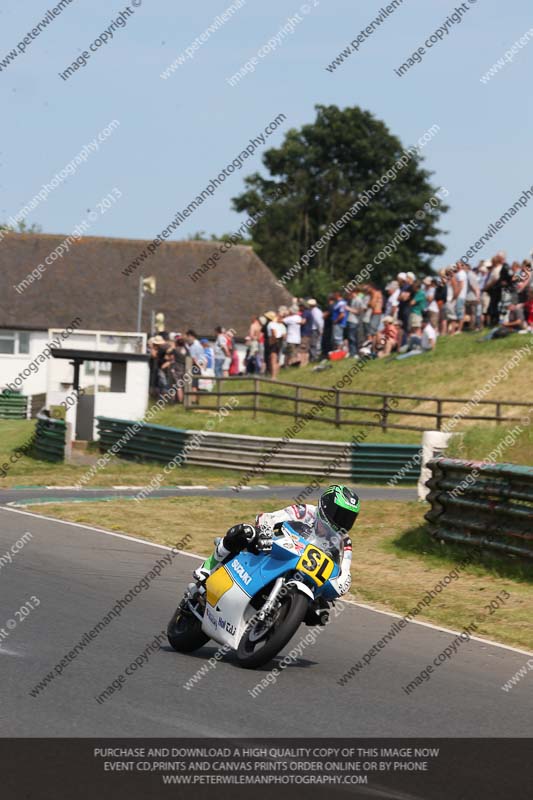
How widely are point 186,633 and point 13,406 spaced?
35501mm

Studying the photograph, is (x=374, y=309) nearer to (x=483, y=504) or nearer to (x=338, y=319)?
(x=338, y=319)

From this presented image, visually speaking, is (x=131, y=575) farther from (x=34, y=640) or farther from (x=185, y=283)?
(x=185, y=283)

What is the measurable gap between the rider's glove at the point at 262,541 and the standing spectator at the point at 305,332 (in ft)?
83.4

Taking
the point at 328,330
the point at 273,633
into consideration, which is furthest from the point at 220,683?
the point at 328,330

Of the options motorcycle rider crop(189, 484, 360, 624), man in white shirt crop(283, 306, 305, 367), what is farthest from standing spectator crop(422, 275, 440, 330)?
motorcycle rider crop(189, 484, 360, 624)

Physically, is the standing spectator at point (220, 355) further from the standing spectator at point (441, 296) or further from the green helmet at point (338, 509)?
the green helmet at point (338, 509)

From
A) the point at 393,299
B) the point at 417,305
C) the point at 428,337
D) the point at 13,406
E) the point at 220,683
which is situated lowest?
the point at 13,406

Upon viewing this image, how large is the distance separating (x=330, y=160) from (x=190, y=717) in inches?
2992

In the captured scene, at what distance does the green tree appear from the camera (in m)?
78.9

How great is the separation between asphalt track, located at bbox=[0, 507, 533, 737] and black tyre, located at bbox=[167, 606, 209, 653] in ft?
0.27

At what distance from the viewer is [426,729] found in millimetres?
7418

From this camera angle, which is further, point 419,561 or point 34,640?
point 419,561

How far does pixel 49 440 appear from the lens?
90.8 ft
